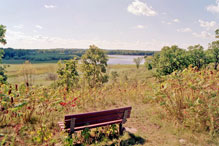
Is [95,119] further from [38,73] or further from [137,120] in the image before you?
[38,73]

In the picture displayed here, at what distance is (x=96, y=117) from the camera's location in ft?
13.9

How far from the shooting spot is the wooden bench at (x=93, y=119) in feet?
12.5

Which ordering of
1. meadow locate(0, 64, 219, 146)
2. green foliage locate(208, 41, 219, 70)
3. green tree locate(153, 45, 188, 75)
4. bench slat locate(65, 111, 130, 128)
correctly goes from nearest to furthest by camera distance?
bench slat locate(65, 111, 130, 128), meadow locate(0, 64, 219, 146), green tree locate(153, 45, 188, 75), green foliage locate(208, 41, 219, 70)

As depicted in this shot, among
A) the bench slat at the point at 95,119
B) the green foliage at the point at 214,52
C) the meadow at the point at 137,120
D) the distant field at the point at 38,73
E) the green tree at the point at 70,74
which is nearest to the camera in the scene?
the bench slat at the point at 95,119

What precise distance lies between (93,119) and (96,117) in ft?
0.29

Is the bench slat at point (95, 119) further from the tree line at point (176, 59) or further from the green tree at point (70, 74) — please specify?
the tree line at point (176, 59)

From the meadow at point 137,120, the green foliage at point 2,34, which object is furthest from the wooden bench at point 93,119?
the green foliage at point 2,34

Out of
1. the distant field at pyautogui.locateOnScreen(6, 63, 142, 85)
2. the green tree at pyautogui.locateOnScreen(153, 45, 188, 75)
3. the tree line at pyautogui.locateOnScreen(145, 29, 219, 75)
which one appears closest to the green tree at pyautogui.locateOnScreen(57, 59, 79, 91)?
the distant field at pyautogui.locateOnScreen(6, 63, 142, 85)

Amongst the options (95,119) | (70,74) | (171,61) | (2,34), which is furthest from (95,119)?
(171,61)

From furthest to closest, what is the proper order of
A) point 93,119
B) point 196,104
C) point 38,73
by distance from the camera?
point 38,73, point 196,104, point 93,119

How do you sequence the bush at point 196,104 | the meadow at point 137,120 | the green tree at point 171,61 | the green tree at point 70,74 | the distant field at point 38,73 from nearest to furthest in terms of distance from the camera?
the meadow at point 137,120 < the bush at point 196,104 < the distant field at point 38,73 < the green tree at point 70,74 < the green tree at point 171,61

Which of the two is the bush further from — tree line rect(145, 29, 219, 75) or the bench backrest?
tree line rect(145, 29, 219, 75)

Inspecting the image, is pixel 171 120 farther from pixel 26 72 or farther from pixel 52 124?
pixel 26 72

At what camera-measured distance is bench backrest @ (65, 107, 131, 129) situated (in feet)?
12.5
